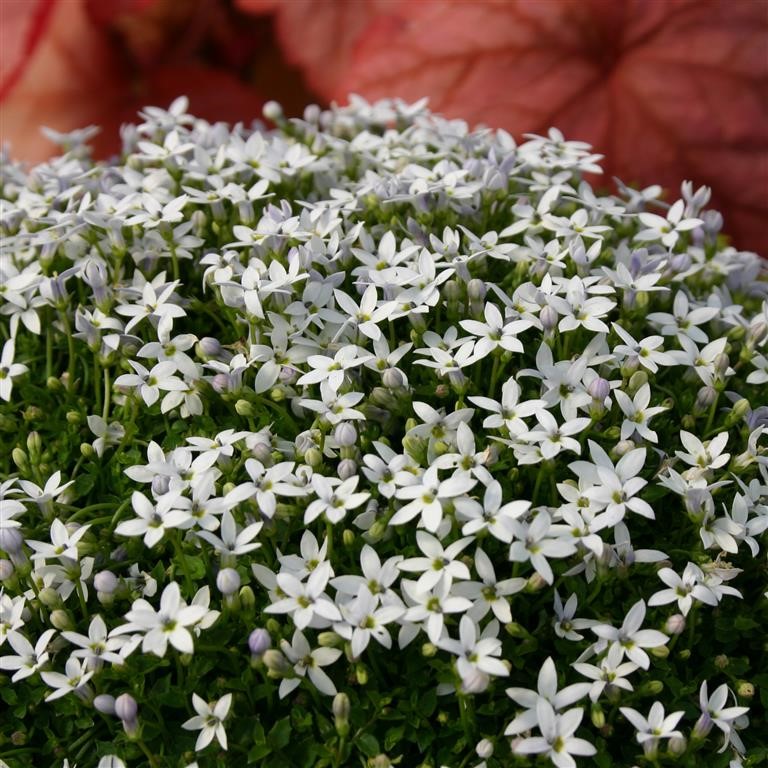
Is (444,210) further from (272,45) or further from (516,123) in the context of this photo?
(272,45)

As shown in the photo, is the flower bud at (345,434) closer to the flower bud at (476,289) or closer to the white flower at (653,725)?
the flower bud at (476,289)

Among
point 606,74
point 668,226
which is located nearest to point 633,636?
point 668,226

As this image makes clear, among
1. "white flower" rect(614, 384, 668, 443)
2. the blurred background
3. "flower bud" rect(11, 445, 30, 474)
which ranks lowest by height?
"flower bud" rect(11, 445, 30, 474)

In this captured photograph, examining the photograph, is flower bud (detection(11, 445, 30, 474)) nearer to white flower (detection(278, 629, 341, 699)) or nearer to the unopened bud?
the unopened bud

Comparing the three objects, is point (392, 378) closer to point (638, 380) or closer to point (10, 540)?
point (638, 380)

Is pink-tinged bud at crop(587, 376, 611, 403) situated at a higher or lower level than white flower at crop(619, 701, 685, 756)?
higher

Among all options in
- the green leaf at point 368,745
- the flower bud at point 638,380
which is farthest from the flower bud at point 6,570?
the flower bud at point 638,380

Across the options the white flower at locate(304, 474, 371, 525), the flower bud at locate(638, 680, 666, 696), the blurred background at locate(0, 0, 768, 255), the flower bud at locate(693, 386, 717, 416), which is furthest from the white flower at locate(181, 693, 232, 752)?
the blurred background at locate(0, 0, 768, 255)
